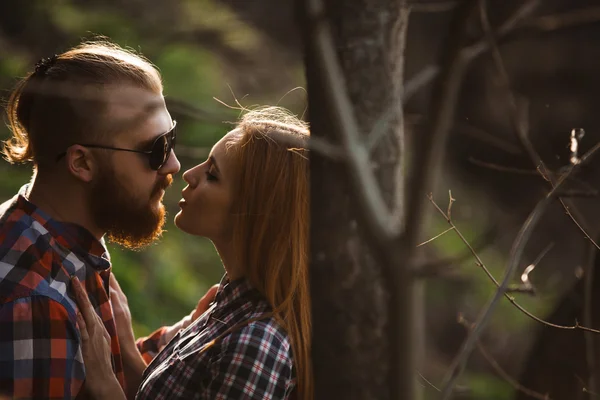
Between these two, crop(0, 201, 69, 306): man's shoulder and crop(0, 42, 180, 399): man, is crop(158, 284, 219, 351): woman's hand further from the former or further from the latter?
crop(0, 201, 69, 306): man's shoulder

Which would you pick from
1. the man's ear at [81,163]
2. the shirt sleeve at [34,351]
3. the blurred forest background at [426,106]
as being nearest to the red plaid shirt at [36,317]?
the shirt sleeve at [34,351]

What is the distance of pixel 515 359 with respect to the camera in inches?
295

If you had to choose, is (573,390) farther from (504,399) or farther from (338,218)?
(504,399)

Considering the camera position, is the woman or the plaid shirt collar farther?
the plaid shirt collar

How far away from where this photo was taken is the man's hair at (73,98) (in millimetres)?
2156

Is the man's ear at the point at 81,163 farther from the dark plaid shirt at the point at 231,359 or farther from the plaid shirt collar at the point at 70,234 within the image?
the dark plaid shirt at the point at 231,359

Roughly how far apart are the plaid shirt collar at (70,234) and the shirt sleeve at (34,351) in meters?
0.26

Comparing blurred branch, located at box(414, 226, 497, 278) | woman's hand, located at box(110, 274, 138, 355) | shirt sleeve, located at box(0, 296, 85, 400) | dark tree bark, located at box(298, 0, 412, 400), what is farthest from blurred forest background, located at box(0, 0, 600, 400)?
blurred branch, located at box(414, 226, 497, 278)

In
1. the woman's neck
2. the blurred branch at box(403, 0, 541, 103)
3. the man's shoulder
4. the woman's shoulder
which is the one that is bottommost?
the man's shoulder

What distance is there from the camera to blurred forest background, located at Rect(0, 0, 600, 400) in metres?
5.80

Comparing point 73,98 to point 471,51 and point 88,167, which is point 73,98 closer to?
point 88,167

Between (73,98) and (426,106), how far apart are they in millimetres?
4586

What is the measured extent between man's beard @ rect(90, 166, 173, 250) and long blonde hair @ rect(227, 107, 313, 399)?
353 mm

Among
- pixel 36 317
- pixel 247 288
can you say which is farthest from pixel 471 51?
pixel 36 317
